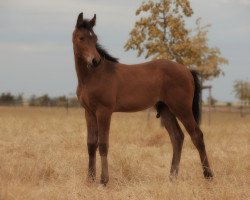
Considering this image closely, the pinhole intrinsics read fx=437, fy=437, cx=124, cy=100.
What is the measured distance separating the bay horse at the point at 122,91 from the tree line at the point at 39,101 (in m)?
41.7

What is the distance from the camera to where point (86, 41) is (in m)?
6.16

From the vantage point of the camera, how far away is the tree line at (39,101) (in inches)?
1910

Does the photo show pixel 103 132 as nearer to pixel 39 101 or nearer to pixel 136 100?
pixel 136 100

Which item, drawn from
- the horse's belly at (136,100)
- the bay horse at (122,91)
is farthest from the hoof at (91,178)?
the horse's belly at (136,100)

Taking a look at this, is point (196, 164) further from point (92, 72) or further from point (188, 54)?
point (188, 54)

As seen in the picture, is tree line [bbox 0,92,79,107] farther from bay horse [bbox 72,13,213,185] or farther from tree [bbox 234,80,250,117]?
bay horse [bbox 72,13,213,185]

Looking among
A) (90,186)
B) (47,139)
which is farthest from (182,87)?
(47,139)

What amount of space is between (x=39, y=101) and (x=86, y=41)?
48057 mm

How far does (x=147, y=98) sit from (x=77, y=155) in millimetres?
2534

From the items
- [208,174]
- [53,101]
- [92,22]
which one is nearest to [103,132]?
[92,22]

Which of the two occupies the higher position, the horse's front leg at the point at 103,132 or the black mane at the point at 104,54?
the black mane at the point at 104,54

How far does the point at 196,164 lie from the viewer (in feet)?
26.2

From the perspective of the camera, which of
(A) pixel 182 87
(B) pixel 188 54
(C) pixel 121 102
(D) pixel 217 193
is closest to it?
(D) pixel 217 193

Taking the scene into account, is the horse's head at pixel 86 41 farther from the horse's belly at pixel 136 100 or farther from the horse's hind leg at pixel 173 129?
the horse's hind leg at pixel 173 129
